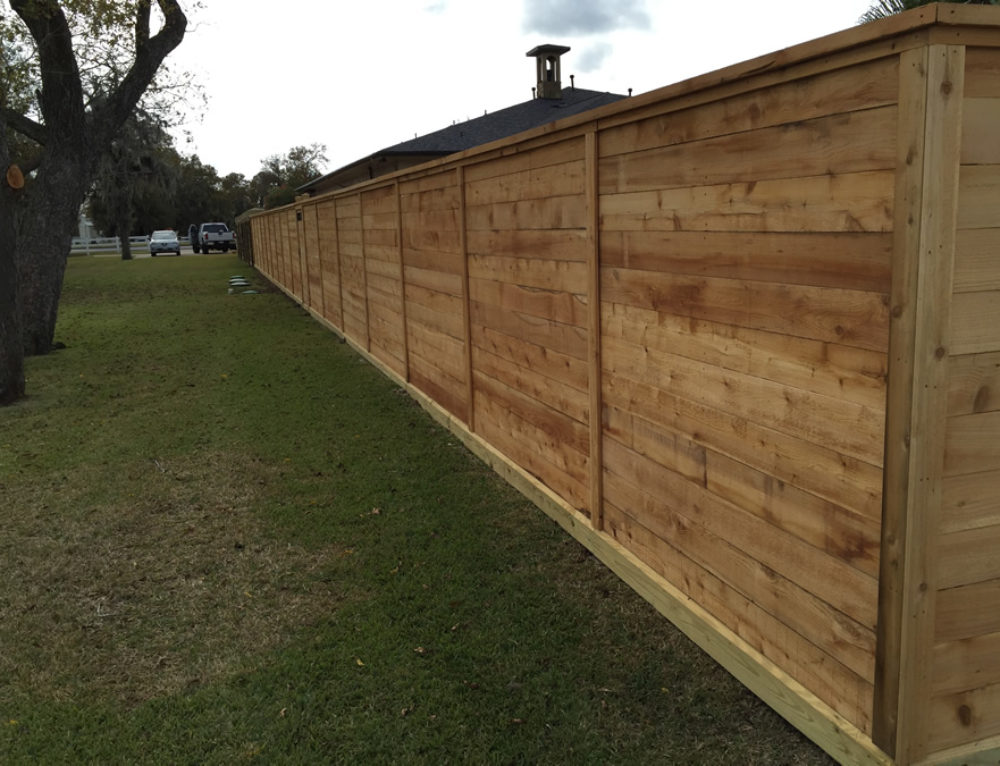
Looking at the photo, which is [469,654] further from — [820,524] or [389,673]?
[820,524]

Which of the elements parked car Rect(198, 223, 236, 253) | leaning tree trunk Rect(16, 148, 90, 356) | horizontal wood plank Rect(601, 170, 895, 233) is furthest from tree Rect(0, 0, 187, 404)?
parked car Rect(198, 223, 236, 253)

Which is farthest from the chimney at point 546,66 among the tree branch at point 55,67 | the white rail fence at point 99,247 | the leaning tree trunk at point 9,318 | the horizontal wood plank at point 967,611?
the white rail fence at point 99,247

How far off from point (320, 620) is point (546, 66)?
27.8 m

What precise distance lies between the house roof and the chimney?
61 cm

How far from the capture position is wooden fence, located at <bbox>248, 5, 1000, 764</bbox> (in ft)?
7.20

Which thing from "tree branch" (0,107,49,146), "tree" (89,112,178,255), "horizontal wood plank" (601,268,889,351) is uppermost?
"tree" (89,112,178,255)

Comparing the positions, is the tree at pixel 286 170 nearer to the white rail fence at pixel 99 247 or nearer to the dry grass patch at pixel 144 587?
the white rail fence at pixel 99 247

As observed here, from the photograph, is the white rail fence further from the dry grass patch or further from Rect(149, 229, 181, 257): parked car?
the dry grass patch

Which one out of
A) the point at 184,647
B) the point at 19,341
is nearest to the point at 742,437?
the point at 184,647

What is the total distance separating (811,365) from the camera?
263 centimetres

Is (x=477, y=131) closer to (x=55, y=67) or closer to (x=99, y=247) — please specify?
(x=55, y=67)

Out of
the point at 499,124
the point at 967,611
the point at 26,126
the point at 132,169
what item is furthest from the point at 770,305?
the point at 132,169

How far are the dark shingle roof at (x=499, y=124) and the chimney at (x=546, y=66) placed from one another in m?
0.86

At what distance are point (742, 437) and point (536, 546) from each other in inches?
76.2
